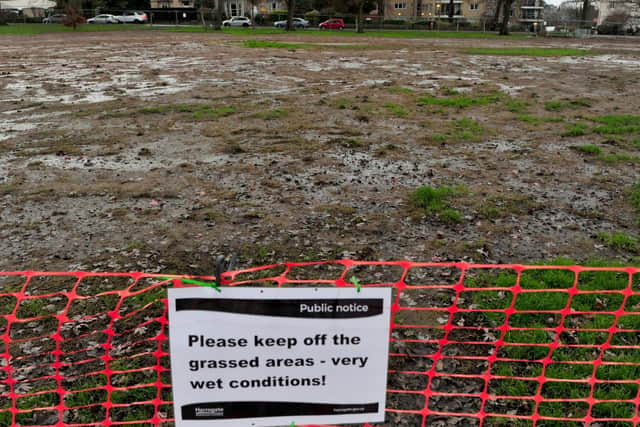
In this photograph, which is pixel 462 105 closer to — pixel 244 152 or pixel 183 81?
pixel 244 152

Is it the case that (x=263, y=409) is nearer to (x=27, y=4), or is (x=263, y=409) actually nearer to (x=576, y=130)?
(x=576, y=130)

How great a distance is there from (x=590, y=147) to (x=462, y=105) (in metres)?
4.52

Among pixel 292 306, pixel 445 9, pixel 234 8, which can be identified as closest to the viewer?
pixel 292 306

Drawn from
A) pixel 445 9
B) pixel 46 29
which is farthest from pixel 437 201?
pixel 445 9

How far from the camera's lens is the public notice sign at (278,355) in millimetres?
2221

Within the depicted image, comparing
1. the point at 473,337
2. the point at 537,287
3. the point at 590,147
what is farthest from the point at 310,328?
the point at 590,147

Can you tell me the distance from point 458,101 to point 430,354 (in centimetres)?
1094

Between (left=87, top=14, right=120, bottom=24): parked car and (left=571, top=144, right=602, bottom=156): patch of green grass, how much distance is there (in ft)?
222

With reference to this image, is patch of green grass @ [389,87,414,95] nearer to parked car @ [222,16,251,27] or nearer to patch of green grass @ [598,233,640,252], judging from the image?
patch of green grass @ [598,233,640,252]

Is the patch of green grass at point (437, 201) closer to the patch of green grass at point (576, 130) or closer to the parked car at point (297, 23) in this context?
the patch of green grass at point (576, 130)

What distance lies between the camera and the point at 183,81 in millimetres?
17000

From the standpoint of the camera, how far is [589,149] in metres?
9.15

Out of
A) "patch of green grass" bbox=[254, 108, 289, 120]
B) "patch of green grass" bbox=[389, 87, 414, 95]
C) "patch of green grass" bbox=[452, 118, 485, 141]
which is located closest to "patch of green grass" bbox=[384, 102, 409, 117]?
"patch of green grass" bbox=[452, 118, 485, 141]

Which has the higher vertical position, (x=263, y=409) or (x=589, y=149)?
(x=589, y=149)
